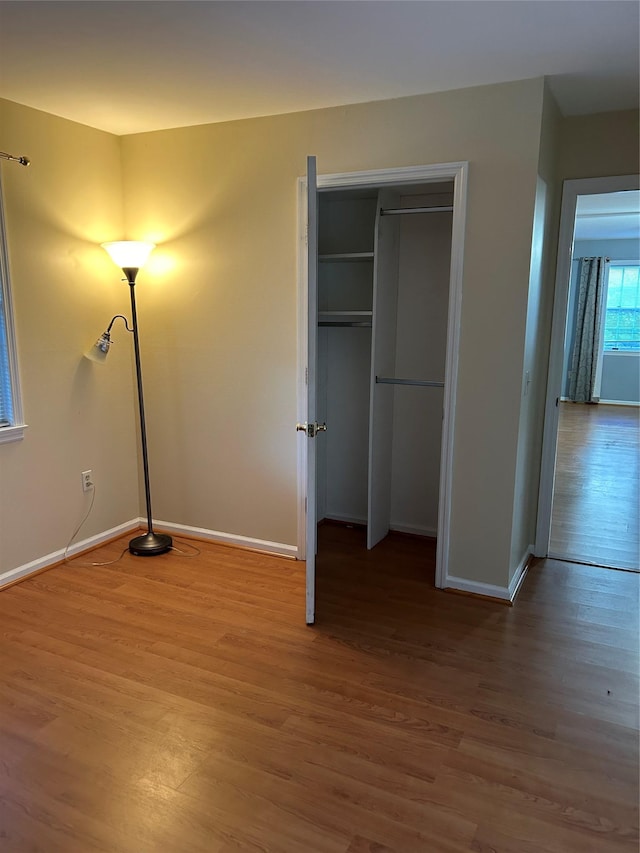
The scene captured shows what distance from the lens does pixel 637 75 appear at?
8.29 ft

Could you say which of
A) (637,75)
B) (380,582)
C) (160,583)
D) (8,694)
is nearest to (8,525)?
(160,583)

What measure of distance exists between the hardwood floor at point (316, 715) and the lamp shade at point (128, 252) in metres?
1.80

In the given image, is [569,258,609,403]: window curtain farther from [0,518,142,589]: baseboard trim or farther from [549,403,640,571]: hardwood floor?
[0,518,142,589]: baseboard trim

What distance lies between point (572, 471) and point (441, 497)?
115 inches

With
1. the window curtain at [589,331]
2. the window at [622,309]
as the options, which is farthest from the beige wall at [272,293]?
the window at [622,309]

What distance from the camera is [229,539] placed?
3.75 metres

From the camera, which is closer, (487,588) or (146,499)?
(487,588)

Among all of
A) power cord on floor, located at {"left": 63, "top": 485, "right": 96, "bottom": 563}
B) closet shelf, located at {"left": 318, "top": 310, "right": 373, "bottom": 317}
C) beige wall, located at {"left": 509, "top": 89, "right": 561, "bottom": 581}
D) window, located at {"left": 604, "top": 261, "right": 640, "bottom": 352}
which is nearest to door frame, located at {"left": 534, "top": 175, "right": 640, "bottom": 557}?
beige wall, located at {"left": 509, "top": 89, "right": 561, "bottom": 581}

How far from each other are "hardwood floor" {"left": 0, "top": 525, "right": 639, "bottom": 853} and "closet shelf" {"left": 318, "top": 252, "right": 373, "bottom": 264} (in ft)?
6.22

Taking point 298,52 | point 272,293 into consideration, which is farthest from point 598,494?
point 298,52

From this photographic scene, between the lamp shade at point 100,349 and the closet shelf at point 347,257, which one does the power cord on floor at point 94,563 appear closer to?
the lamp shade at point 100,349

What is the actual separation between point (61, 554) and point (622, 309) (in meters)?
8.89

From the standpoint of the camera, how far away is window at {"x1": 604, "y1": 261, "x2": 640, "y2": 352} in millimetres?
9062

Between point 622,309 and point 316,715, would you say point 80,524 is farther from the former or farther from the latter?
point 622,309
